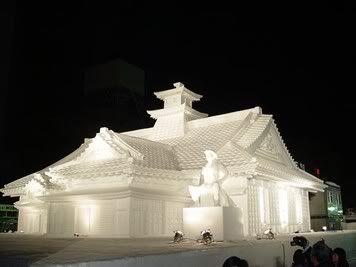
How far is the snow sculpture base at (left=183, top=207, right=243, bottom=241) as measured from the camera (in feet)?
51.6

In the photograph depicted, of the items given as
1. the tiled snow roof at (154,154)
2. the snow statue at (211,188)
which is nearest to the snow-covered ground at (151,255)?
the snow statue at (211,188)

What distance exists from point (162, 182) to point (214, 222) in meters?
9.20

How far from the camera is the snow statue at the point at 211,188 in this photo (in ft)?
53.6

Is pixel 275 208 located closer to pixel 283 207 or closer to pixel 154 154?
pixel 283 207

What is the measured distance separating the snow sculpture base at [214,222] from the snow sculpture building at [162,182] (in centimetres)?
605

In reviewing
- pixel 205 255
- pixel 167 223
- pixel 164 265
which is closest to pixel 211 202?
pixel 205 255

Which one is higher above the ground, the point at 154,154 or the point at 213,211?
the point at 154,154

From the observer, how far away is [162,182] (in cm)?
2470

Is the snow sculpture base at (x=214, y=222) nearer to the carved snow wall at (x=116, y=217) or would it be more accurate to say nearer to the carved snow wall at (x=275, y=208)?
the carved snow wall at (x=275, y=208)

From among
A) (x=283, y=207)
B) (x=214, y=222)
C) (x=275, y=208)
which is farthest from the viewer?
(x=283, y=207)

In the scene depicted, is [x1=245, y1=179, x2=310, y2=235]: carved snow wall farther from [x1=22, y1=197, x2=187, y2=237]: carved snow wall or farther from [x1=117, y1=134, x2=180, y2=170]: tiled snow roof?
[x1=117, y1=134, x2=180, y2=170]: tiled snow roof

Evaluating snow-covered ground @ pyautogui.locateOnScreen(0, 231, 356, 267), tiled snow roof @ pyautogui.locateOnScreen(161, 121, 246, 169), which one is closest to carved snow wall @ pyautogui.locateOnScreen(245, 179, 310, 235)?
tiled snow roof @ pyautogui.locateOnScreen(161, 121, 246, 169)

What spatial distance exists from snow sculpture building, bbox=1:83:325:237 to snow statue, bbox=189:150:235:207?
5755 mm

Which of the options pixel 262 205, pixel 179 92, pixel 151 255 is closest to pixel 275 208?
pixel 262 205
